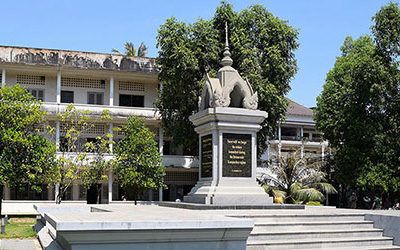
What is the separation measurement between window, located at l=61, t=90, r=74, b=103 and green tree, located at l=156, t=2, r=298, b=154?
7.78 metres

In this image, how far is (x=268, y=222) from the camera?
11.8 metres

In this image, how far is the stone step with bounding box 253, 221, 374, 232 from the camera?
11.5 m

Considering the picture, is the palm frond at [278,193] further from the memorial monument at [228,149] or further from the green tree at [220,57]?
the memorial monument at [228,149]

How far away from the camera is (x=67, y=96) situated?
36.9m

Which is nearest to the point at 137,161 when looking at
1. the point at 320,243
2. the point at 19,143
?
the point at 19,143

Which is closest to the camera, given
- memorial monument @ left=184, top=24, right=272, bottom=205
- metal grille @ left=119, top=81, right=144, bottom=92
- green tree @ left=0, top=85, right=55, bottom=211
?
memorial monument @ left=184, top=24, right=272, bottom=205

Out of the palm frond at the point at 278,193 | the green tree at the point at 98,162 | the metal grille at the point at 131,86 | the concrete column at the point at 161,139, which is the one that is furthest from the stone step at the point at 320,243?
the metal grille at the point at 131,86

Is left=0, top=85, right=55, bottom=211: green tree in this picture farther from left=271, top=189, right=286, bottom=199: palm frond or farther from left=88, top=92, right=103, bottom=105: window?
left=88, top=92, right=103, bottom=105: window

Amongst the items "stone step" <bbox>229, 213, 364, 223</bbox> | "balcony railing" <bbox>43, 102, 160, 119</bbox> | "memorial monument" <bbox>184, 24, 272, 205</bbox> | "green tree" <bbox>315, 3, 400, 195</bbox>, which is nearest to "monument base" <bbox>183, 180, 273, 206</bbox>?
"memorial monument" <bbox>184, 24, 272, 205</bbox>

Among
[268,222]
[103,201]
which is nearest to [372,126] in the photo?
[103,201]

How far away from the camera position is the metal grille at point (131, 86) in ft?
126

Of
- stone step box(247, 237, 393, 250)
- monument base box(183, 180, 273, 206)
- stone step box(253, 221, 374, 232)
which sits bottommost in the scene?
stone step box(247, 237, 393, 250)

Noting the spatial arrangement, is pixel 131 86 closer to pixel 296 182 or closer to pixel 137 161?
pixel 137 161

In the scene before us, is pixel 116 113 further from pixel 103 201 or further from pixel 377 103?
pixel 377 103
